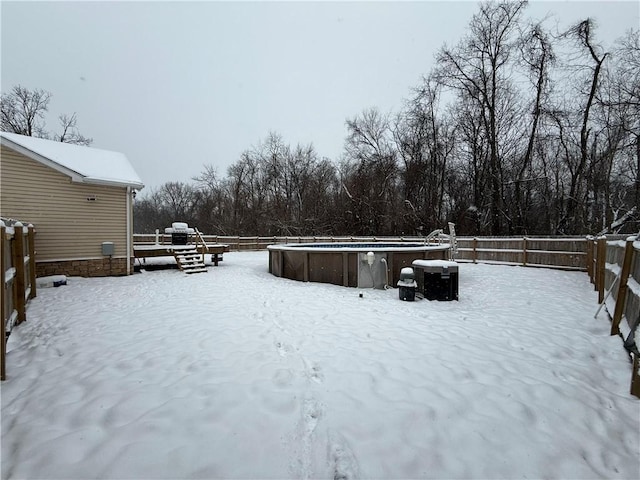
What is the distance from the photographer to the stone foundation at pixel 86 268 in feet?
27.0

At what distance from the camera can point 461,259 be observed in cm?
1412

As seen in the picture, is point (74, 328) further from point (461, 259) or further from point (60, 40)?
point (60, 40)

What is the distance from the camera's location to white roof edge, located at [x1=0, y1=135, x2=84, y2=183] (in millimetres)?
7832

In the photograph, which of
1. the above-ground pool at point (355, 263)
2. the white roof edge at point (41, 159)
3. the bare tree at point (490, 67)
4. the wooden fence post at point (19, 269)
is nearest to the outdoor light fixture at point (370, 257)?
the above-ground pool at point (355, 263)

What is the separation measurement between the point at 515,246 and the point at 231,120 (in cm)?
6945

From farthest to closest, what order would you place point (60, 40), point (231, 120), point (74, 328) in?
1. point (231, 120)
2. point (60, 40)
3. point (74, 328)

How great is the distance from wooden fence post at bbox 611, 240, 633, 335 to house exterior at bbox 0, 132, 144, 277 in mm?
11178

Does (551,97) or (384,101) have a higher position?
(384,101)

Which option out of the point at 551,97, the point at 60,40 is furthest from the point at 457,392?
the point at 60,40

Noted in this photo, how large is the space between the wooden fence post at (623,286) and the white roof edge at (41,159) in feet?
37.7

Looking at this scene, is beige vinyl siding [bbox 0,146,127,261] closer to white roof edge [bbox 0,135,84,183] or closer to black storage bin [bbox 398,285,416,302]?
white roof edge [bbox 0,135,84,183]

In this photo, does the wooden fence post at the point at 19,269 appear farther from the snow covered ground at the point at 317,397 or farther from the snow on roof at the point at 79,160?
the snow on roof at the point at 79,160

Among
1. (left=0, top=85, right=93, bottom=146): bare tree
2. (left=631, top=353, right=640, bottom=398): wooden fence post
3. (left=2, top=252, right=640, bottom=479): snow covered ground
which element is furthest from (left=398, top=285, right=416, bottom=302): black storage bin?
(left=0, top=85, right=93, bottom=146): bare tree

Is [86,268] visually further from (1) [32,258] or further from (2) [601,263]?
(2) [601,263]
